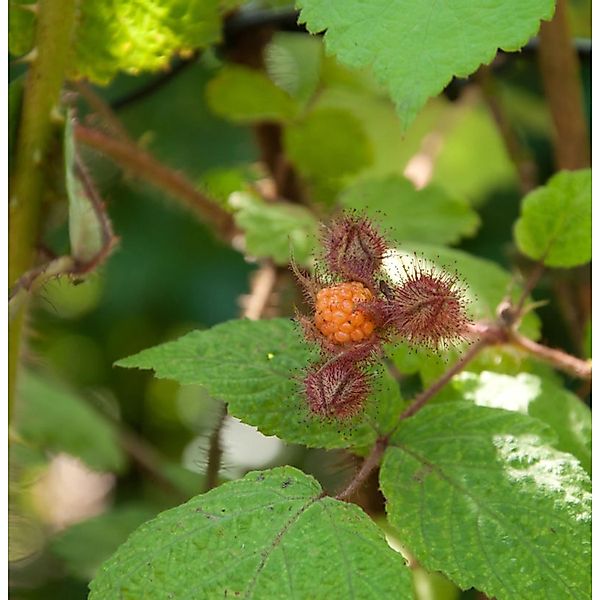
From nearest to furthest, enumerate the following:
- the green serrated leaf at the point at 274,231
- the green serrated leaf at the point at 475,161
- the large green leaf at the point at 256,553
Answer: the large green leaf at the point at 256,553 < the green serrated leaf at the point at 274,231 < the green serrated leaf at the point at 475,161

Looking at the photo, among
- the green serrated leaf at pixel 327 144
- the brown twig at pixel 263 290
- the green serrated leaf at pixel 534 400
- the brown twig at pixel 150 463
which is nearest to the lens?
the green serrated leaf at pixel 534 400

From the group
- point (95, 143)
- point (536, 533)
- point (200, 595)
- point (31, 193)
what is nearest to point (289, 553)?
point (200, 595)

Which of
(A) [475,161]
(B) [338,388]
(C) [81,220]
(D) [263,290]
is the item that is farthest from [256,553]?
(A) [475,161]

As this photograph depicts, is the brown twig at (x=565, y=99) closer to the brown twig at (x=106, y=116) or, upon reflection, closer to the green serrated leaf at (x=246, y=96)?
the green serrated leaf at (x=246, y=96)

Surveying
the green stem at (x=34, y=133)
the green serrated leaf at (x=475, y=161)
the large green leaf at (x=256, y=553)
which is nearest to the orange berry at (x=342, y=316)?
the large green leaf at (x=256, y=553)

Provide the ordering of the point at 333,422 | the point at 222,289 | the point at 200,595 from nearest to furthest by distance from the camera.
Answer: the point at 200,595 → the point at 333,422 → the point at 222,289

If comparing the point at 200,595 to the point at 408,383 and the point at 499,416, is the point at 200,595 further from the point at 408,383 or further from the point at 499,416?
the point at 408,383

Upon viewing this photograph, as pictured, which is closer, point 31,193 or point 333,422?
point 333,422
